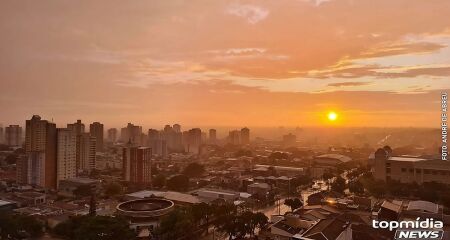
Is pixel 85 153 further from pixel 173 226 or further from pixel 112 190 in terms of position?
pixel 173 226

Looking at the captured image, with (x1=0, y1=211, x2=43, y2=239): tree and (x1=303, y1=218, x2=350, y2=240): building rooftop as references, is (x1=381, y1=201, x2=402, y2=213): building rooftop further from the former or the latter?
(x1=0, y1=211, x2=43, y2=239): tree

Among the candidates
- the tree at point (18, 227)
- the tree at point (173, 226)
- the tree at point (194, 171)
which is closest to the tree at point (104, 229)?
the tree at point (173, 226)

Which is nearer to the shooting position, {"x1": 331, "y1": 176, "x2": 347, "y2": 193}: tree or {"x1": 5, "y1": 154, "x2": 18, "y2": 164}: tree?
{"x1": 331, "y1": 176, "x2": 347, "y2": 193}: tree

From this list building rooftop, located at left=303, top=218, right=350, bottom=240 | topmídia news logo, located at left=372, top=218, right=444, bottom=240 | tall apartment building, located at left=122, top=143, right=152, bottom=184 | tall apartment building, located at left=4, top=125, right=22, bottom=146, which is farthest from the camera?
tall apartment building, located at left=4, top=125, right=22, bottom=146

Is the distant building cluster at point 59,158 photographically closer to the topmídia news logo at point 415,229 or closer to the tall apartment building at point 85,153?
the tall apartment building at point 85,153

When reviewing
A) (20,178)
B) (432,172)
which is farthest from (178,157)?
(432,172)

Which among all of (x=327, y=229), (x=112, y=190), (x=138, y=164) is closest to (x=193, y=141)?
(x=138, y=164)

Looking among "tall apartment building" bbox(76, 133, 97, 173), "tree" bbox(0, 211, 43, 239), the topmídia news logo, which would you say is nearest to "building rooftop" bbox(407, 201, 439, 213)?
the topmídia news logo
